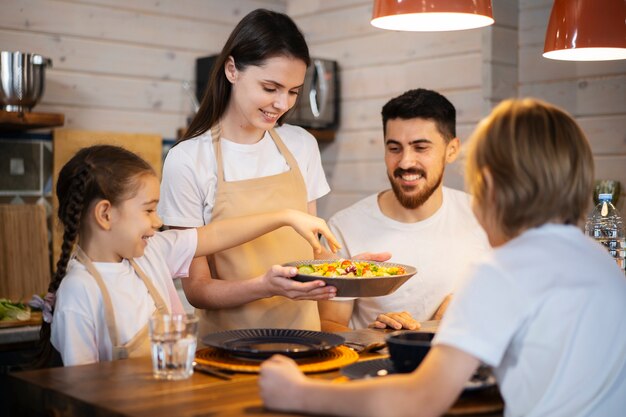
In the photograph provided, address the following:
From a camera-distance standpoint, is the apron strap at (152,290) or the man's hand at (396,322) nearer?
the apron strap at (152,290)

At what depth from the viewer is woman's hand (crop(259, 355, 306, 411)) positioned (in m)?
1.39

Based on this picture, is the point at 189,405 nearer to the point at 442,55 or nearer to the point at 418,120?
the point at 418,120

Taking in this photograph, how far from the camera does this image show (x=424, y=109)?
2865 mm

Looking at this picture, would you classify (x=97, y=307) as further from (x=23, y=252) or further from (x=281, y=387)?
(x=23, y=252)

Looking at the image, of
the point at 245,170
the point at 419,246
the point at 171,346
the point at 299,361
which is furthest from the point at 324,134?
the point at 171,346

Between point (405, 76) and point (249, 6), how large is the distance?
990 millimetres

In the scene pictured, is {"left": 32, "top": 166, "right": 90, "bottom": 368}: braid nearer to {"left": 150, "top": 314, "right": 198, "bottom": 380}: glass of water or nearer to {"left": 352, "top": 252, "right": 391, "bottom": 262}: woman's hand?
{"left": 150, "top": 314, "right": 198, "bottom": 380}: glass of water

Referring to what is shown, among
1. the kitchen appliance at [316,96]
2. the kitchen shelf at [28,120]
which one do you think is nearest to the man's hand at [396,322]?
the kitchen shelf at [28,120]

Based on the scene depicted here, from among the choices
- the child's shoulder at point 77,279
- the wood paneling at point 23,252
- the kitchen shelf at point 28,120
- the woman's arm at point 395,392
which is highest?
the kitchen shelf at point 28,120

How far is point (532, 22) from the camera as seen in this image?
3822 mm

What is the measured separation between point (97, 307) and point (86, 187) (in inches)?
11.6

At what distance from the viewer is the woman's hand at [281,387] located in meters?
1.39

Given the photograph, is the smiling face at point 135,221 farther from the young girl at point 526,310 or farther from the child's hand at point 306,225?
the young girl at point 526,310

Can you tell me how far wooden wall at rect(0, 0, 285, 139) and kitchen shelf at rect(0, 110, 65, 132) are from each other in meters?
0.28
